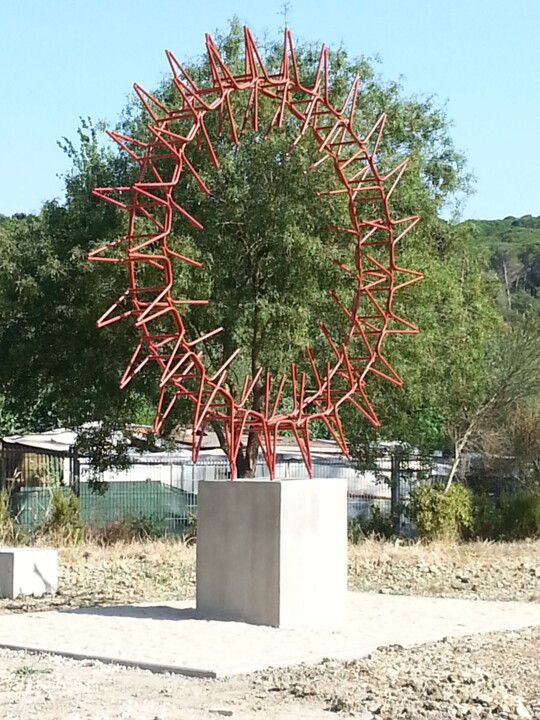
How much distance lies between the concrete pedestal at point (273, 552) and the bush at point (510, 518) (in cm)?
1202

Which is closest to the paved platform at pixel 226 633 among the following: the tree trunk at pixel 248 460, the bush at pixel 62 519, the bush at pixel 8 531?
the bush at pixel 8 531

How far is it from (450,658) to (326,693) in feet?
5.11

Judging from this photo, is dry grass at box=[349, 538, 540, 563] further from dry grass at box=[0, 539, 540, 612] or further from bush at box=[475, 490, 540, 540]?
bush at box=[475, 490, 540, 540]

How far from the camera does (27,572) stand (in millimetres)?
14242

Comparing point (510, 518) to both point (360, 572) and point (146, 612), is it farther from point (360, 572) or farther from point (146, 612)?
point (146, 612)

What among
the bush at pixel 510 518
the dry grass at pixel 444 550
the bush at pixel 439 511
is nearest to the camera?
the dry grass at pixel 444 550

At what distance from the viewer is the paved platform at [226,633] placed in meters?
9.13

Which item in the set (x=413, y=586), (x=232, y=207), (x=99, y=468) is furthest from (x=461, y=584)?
(x=99, y=468)

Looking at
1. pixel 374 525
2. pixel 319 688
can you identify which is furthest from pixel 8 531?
pixel 319 688

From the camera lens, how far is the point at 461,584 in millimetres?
15391

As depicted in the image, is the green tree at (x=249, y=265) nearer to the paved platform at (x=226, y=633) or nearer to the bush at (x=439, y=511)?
the bush at (x=439, y=511)

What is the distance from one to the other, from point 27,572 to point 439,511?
32.2 ft

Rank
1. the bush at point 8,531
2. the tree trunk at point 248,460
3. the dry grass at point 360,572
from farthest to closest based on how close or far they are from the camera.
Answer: the tree trunk at point 248,460 → the bush at point 8,531 → the dry grass at point 360,572

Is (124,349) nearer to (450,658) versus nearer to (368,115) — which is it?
(368,115)
